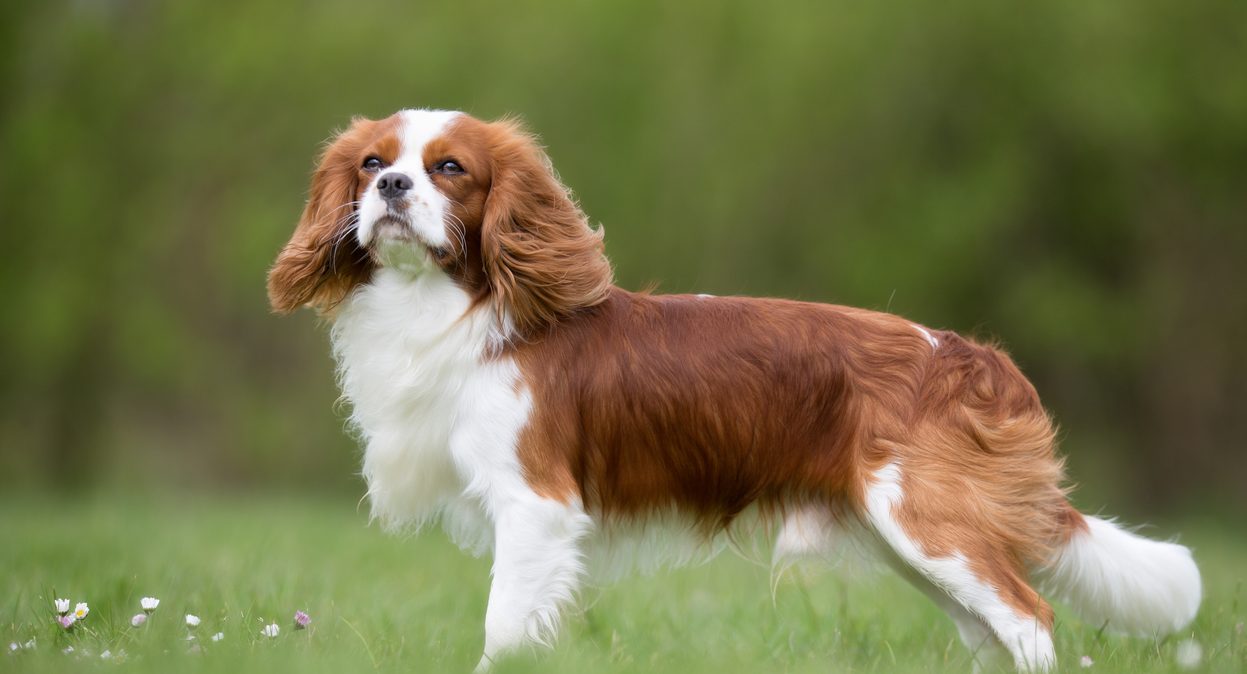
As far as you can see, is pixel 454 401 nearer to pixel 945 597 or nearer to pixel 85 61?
pixel 945 597

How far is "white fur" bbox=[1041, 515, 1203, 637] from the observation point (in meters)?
4.69

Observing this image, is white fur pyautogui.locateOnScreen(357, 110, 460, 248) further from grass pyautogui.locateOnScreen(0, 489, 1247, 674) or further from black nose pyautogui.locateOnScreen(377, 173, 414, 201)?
grass pyautogui.locateOnScreen(0, 489, 1247, 674)

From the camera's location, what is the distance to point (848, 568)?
4984 millimetres

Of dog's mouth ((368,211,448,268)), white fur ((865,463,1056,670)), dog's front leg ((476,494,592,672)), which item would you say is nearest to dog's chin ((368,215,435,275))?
dog's mouth ((368,211,448,268))

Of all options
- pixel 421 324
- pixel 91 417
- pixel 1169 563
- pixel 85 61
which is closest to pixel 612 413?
pixel 421 324

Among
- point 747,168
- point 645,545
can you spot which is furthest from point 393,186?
point 747,168

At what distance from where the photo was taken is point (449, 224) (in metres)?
4.63

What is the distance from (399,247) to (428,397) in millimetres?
555

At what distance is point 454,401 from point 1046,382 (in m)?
13.5

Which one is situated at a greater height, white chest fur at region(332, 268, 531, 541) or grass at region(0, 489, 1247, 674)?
white chest fur at region(332, 268, 531, 541)

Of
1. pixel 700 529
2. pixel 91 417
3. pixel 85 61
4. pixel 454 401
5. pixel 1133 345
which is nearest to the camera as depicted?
pixel 454 401

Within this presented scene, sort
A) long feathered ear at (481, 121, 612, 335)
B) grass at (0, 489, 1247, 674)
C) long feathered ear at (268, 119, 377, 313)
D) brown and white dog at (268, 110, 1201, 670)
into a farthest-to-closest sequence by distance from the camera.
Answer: long feathered ear at (268, 119, 377, 313), long feathered ear at (481, 121, 612, 335), brown and white dog at (268, 110, 1201, 670), grass at (0, 489, 1247, 674)

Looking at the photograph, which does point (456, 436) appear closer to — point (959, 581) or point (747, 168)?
point (959, 581)

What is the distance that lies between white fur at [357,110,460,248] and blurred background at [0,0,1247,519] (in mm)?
11554
